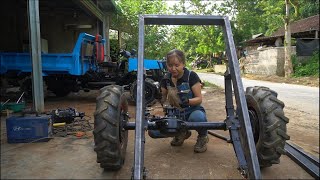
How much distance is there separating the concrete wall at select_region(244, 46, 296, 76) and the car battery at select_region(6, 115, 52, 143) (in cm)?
1618

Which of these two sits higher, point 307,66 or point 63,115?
point 307,66

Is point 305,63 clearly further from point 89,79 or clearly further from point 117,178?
point 117,178

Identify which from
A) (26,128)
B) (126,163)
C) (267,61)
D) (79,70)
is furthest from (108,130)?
(267,61)

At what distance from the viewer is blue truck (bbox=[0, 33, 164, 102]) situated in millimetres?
7758

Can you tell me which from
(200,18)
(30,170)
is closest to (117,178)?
(30,170)

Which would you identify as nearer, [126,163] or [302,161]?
[302,161]

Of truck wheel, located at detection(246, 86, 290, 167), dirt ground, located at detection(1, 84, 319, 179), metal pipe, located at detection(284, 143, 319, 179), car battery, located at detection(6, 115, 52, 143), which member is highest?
truck wheel, located at detection(246, 86, 290, 167)

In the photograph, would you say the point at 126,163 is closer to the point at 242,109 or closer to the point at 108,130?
the point at 108,130

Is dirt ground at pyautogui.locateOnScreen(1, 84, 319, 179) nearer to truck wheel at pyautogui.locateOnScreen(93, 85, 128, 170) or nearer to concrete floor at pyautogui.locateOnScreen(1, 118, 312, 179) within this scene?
concrete floor at pyautogui.locateOnScreen(1, 118, 312, 179)

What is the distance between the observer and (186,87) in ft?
12.5

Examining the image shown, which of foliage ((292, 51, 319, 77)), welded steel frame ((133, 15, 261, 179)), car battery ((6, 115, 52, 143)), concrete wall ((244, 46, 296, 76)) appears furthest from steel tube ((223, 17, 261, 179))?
concrete wall ((244, 46, 296, 76))

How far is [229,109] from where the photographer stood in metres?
3.29

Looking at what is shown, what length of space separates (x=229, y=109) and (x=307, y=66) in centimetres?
1597

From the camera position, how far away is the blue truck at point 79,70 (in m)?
7.76
